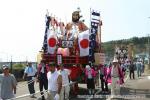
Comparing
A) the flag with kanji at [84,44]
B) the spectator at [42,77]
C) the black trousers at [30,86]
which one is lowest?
the black trousers at [30,86]

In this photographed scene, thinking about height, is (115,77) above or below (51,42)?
below

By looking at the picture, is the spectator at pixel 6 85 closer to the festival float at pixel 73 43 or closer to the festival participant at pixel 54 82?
the festival participant at pixel 54 82

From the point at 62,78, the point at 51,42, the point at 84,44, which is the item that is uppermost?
the point at 51,42

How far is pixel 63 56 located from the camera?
2092 cm

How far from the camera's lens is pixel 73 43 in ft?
71.4

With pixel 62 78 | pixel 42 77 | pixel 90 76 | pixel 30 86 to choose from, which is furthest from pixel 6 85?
pixel 30 86

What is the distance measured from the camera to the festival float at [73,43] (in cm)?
2083

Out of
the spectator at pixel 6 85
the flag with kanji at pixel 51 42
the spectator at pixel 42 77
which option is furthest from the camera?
the flag with kanji at pixel 51 42

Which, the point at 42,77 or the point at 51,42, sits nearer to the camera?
the point at 42,77

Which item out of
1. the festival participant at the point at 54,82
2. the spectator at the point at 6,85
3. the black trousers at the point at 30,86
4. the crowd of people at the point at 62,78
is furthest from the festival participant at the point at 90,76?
the festival participant at the point at 54,82

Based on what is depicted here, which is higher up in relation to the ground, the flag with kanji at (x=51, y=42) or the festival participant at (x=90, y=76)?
the flag with kanji at (x=51, y=42)

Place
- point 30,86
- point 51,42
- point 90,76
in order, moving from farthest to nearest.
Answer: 1. point 51,42
2. point 30,86
3. point 90,76

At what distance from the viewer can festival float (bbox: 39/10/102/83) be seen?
20.8 m

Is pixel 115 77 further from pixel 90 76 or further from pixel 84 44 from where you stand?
pixel 84 44
